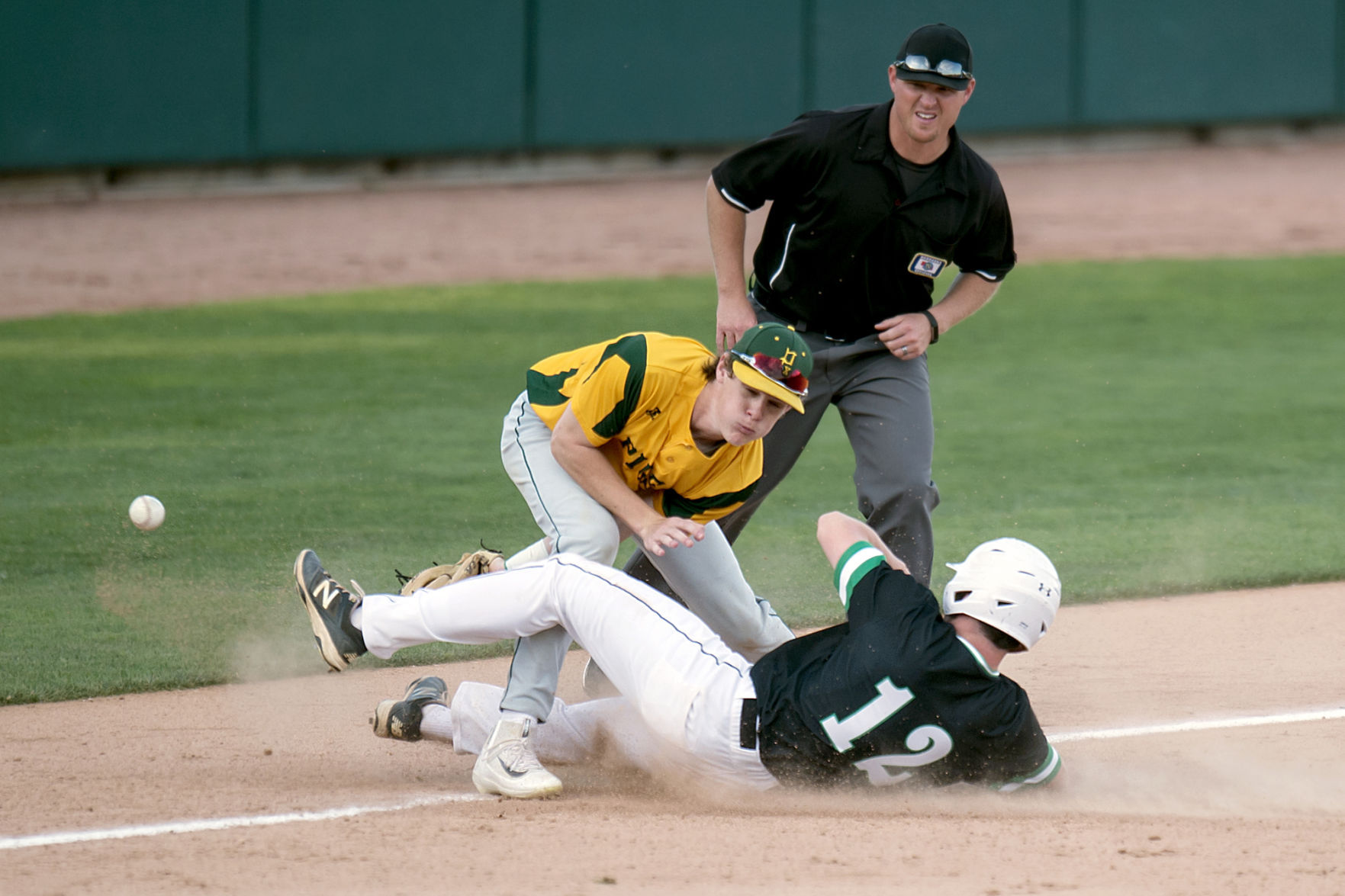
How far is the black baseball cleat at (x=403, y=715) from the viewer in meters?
4.68

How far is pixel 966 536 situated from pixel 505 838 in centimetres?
398

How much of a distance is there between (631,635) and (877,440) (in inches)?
60.4

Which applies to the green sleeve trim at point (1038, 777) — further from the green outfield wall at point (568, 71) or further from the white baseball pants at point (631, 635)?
the green outfield wall at point (568, 71)

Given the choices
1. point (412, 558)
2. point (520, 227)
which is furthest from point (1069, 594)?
point (520, 227)

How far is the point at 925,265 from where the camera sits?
18.0ft

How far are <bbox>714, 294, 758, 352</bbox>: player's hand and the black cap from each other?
928 millimetres

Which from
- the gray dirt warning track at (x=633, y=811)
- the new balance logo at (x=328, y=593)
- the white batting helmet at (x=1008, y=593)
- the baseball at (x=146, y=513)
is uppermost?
the white batting helmet at (x=1008, y=593)

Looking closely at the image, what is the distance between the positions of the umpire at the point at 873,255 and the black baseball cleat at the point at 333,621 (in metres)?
1.16

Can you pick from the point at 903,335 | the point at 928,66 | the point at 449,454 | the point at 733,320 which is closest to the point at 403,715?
the point at 733,320

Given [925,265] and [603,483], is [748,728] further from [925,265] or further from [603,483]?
[925,265]

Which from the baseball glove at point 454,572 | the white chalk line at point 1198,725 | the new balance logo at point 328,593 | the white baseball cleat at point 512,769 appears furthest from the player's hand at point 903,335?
the new balance logo at point 328,593

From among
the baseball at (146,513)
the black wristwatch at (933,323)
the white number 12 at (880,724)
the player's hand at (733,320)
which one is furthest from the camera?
the baseball at (146,513)

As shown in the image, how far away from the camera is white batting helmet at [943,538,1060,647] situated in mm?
4012

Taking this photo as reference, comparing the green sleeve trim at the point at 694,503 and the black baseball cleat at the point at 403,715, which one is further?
the green sleeve trim at the point at 694,503
